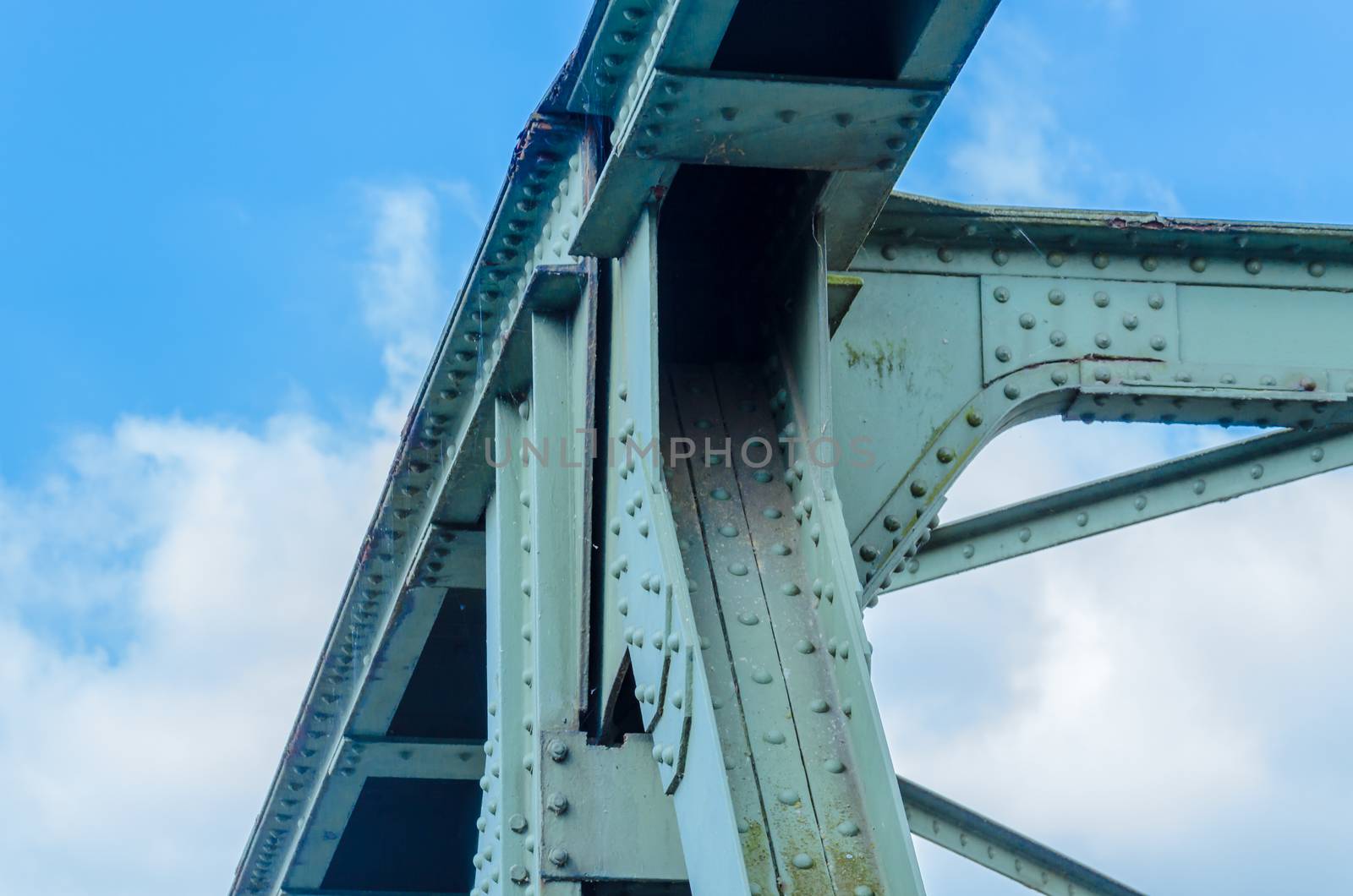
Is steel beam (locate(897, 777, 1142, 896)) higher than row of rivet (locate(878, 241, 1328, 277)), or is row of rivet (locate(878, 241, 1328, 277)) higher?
row of rivet (locate(878, 241, 1328, 277))

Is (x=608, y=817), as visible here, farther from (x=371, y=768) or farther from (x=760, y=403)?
(x=371, y=768)

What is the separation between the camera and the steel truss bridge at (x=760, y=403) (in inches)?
178

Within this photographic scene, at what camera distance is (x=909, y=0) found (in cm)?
448

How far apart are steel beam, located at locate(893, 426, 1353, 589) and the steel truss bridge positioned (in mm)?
14

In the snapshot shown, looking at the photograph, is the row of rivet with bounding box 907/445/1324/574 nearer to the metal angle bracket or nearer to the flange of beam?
the metal angle bracket

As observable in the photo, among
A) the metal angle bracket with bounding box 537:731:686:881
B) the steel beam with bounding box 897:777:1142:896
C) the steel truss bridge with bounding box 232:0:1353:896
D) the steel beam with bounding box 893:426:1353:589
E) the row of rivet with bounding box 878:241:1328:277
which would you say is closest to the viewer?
the steel truss bridge with bounding box 232:0:1353:896

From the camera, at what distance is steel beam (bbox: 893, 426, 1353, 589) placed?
7637 mm

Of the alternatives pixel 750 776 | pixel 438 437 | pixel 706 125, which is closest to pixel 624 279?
pixel 706 125

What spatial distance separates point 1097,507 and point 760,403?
291 centimetres

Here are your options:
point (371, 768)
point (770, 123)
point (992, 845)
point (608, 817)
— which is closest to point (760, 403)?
point (770, 123)

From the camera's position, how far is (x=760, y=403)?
5340 millimetres

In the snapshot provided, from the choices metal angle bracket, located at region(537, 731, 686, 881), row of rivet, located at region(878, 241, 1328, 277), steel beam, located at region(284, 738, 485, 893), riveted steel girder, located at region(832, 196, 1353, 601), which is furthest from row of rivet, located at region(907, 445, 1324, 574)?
steel beam, located at region(284, 738, 485, 893)

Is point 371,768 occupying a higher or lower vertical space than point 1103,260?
higher

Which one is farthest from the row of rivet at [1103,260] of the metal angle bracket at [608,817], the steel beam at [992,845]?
the steel beam at [992,845]
